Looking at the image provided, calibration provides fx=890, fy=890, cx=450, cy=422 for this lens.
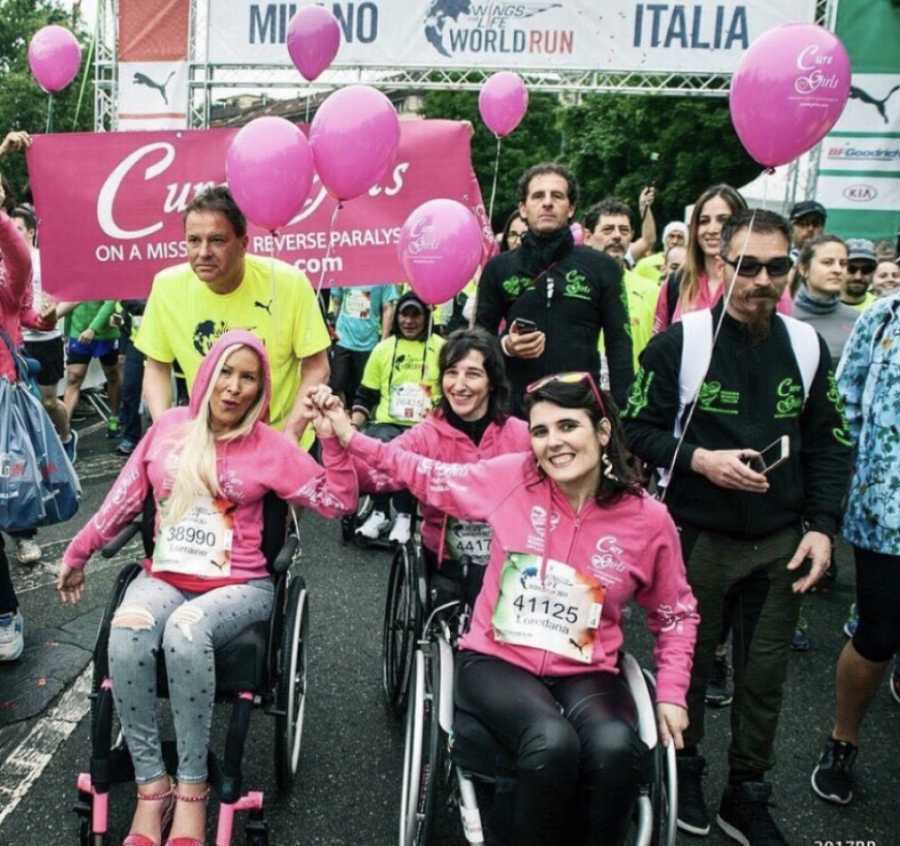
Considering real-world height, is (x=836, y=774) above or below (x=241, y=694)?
below

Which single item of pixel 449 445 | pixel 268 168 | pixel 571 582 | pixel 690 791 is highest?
pixel 268 168

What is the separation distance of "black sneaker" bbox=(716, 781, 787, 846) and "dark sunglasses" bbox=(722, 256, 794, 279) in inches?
56.2

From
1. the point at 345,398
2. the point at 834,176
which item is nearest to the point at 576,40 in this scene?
the point at 834,176

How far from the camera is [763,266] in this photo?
7.72 ft

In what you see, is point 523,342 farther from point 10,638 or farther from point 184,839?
point 10,638

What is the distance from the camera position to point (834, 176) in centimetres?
835

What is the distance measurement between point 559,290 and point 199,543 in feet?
5.74

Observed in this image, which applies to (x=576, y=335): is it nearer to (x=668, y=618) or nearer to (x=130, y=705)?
(x=668, y=618)

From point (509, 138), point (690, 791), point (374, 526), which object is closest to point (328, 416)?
point (690, 791)

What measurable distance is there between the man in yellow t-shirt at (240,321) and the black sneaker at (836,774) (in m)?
1.99

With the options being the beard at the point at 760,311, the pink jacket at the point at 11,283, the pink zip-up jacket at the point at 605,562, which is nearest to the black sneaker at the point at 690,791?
the pink zip-up jacket at the point at 605,562

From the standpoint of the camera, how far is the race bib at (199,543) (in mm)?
2553

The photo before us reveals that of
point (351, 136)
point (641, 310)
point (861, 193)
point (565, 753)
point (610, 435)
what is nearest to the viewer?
point (565, 753)

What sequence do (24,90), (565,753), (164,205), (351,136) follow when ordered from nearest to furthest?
(565,753) < (351,136) < (164,205) < (24,90)
